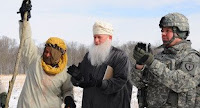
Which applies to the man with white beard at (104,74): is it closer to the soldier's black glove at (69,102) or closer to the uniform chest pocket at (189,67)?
the soldier's black glove at (69,102)

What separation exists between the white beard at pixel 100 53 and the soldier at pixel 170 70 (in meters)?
0.83

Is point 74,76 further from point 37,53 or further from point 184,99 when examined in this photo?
point 184,99

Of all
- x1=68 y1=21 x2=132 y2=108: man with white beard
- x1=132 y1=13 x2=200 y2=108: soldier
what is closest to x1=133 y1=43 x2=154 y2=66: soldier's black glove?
x1=132 y1=13 x2=200 y2=108: soldier

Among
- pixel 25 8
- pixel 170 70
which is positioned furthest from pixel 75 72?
pixel 170 70

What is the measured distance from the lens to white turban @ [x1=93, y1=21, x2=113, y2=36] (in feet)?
15.0

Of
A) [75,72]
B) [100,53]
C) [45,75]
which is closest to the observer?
[75,72]

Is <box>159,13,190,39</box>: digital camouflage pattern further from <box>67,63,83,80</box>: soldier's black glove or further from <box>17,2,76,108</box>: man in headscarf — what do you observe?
<box>17,2,76,108</box>: man in headscarf

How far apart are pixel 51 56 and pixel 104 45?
75 centimetres

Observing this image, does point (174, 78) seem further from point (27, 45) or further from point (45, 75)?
point (27, 45)

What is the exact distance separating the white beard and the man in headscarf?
40 centimetres

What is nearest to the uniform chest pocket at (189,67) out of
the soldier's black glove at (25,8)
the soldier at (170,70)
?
the soldier at (170,70)

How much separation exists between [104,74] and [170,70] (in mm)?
1194

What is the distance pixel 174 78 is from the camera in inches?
133

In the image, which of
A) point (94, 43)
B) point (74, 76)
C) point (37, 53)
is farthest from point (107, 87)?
point (37, 53)
